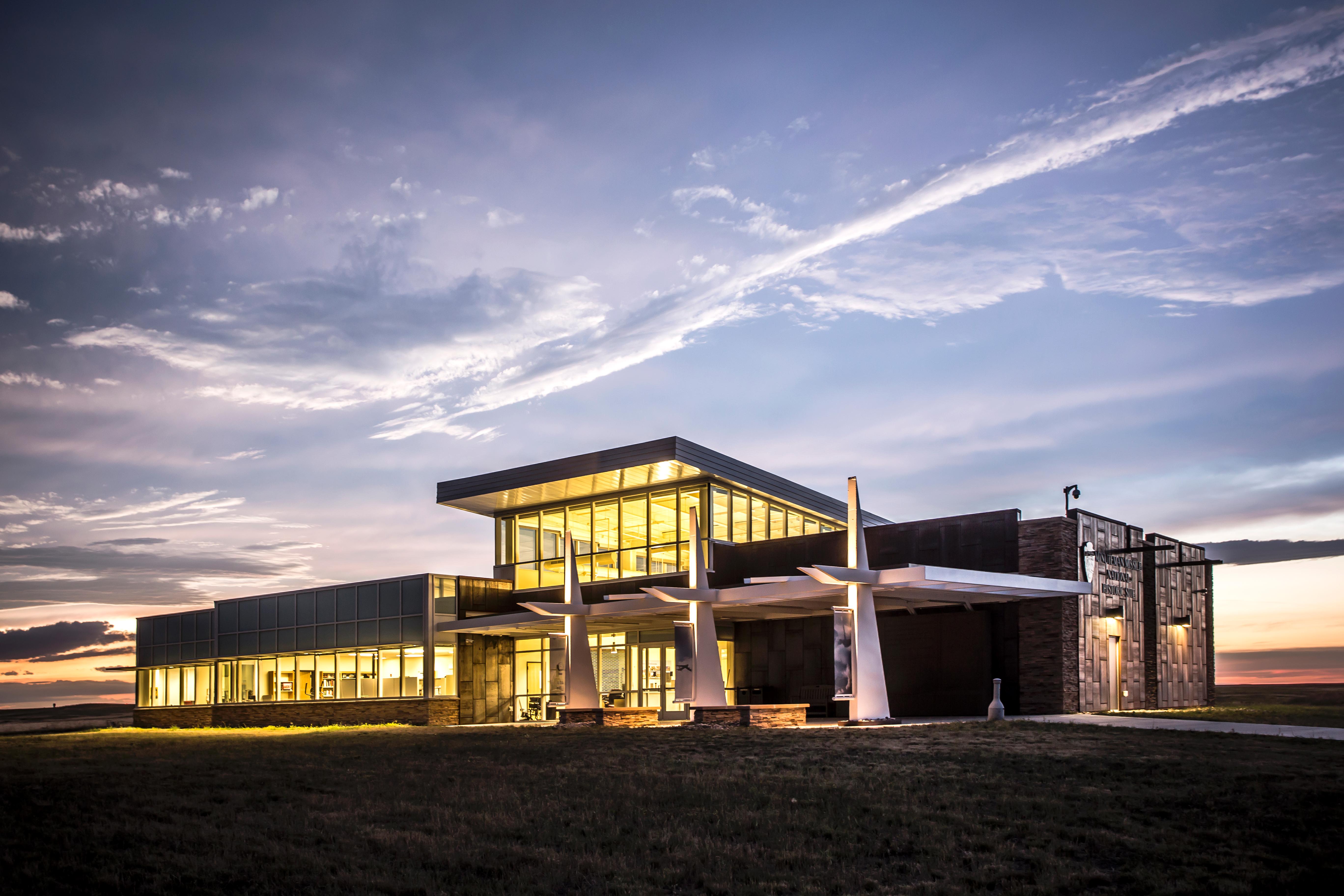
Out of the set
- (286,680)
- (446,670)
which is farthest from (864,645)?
(286,680)

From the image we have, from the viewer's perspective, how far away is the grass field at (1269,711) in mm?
21297

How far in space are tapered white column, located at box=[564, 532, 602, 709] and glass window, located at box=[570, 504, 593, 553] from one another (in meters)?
6.06

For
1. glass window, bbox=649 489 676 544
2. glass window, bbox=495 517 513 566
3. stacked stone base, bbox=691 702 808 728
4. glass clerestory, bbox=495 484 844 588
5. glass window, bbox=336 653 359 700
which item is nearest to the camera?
stacked stone base, bbox=691 702 808 728

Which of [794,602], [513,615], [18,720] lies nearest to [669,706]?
[513,615]

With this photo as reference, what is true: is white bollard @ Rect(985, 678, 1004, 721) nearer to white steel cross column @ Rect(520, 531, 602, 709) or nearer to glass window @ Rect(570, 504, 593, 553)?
white steel cross column @ Rect(520, 531, 602, 709)

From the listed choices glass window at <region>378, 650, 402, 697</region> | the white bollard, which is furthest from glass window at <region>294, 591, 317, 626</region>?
the white bollard

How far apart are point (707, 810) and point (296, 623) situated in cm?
3091

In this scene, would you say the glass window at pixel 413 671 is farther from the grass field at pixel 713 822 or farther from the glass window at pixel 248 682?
the grass field at pixel 713 822

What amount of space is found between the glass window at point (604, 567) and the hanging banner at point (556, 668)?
236cm

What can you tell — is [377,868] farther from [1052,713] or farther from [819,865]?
[1052,713]

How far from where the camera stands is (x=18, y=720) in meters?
58.4

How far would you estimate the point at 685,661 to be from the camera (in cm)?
2355

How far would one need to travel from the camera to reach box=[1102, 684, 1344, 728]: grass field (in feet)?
69.9

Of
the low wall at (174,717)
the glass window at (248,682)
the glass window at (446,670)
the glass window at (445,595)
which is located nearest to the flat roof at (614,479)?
the glass window at (445,595)
